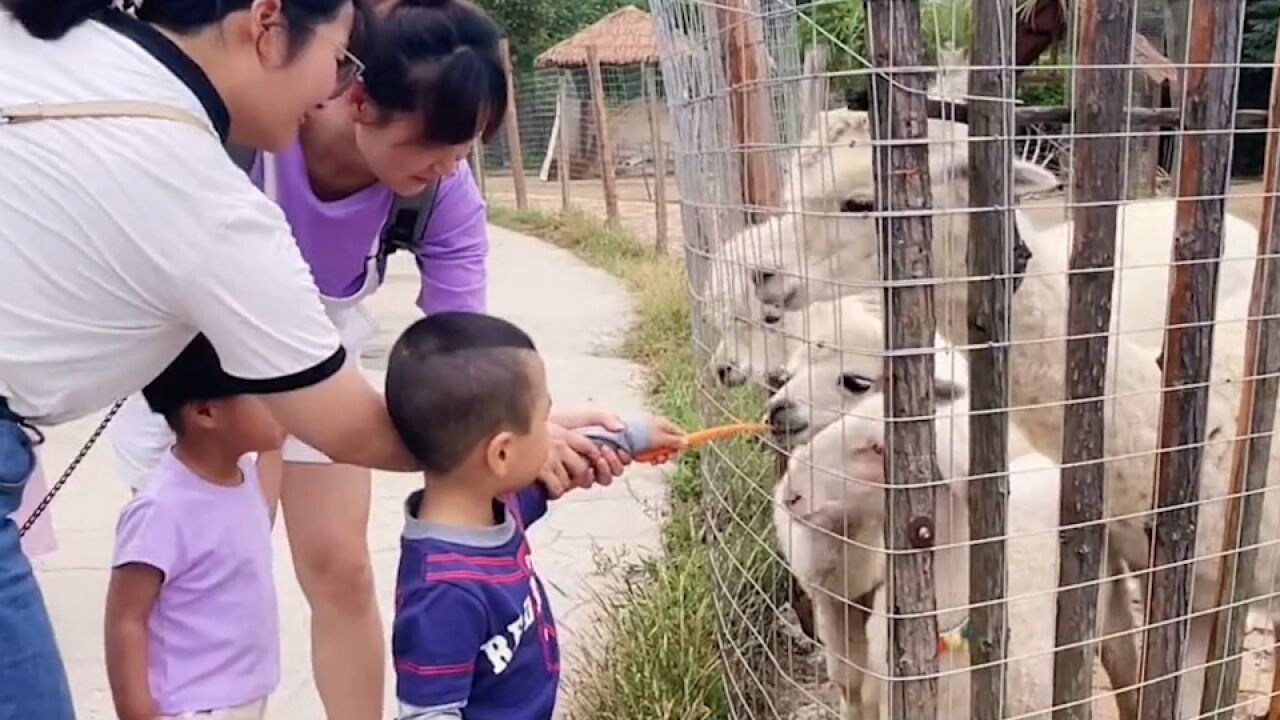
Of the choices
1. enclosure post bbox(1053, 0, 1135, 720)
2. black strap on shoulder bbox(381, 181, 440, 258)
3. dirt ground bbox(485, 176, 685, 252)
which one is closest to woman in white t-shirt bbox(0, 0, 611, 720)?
black strap on shoulder bbox(381, 181, 440, 258)

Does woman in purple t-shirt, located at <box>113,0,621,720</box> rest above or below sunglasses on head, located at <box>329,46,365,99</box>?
below

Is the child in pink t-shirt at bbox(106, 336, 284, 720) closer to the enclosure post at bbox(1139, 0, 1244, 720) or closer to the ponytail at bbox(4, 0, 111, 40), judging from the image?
the ponytail at bbox(4, 0, 111, 40)

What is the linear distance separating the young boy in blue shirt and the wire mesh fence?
14281mm

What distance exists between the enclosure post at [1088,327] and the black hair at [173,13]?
1.26 meters

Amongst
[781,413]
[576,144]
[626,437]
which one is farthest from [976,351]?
[576,144]

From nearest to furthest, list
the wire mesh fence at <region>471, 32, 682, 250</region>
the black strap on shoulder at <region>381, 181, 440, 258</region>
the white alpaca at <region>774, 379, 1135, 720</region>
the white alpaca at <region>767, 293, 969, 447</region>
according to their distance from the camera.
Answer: the black strap on shoulder at <region>381, 181, 440, 258</region>, the white alpaca at <region>774, 379, 1135, 720</region>, the white alpaca at <region>767, 293, 969, 447</region>, the wire mesh fence at <region>471, 32, 682, 250</region>

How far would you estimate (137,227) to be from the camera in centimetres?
152

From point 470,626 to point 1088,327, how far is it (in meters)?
1.22

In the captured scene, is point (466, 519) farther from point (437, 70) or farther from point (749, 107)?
point (749, 107)

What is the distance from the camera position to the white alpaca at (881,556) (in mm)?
2645

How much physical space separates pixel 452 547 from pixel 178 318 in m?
0.54

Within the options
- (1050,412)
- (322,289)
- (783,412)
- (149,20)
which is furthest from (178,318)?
(1050,412)

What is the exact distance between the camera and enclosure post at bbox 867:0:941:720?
6.59 feet

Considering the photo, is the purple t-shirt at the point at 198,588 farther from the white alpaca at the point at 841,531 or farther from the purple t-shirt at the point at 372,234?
the white alpaca at the point at 841,531
